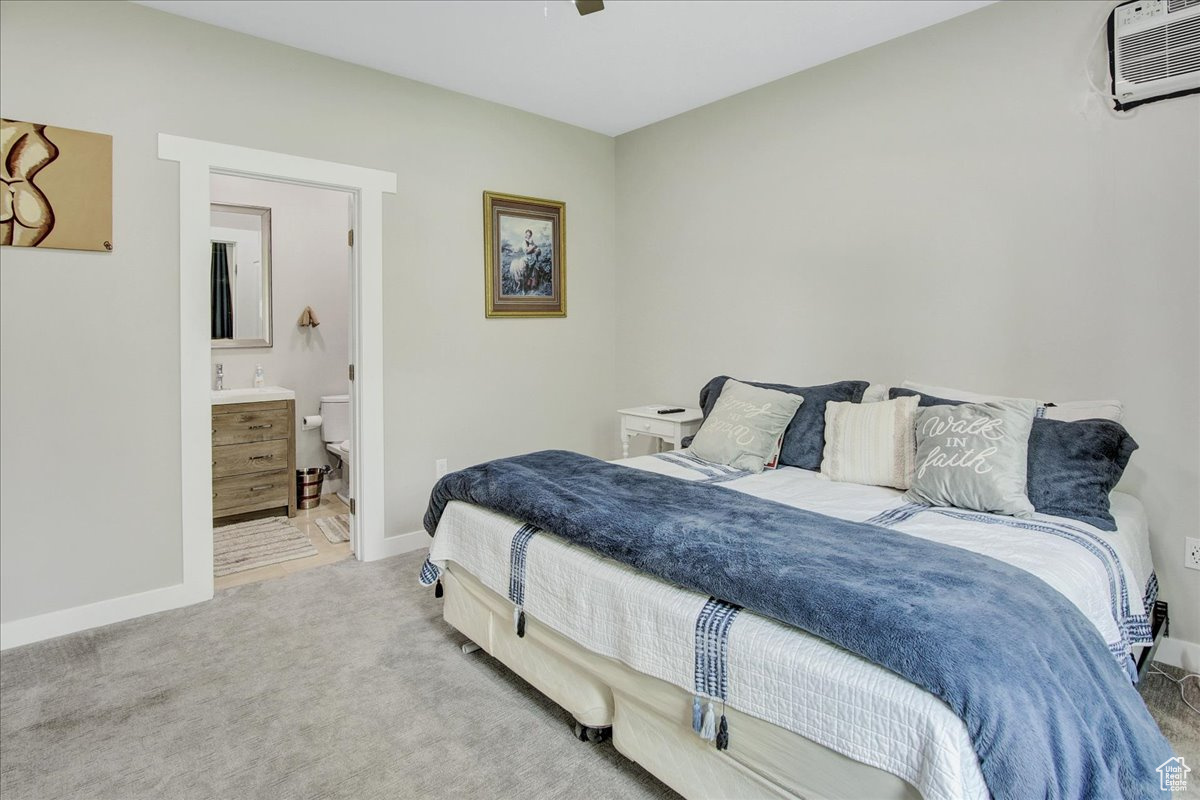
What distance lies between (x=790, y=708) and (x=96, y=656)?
2.64 m

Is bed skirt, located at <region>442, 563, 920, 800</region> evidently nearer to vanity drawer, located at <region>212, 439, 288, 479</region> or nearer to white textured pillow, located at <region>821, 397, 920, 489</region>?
white textured pillow, located at <region>821, 397, 920, 489</region>

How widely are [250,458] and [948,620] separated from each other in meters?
4.14

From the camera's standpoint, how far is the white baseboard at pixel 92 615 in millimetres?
2549

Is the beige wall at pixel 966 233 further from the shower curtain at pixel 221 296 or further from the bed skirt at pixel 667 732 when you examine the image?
the shower curtain at pixel 221 296

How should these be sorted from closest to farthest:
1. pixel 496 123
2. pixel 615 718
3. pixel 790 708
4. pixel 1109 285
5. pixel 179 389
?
1. pixel 790 708
2. pixel 615 718
3. pixel 1109 285
4. pixel 179 389
5. pixel 496 123

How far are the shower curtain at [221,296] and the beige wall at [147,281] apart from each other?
1.75m

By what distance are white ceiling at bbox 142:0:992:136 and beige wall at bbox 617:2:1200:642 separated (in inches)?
11.0

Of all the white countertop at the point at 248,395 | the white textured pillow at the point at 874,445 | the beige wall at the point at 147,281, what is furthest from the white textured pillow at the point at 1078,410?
the white countertop at the point at 248,395

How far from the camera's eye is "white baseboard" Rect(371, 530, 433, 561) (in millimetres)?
3605

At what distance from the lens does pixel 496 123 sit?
3.93 m

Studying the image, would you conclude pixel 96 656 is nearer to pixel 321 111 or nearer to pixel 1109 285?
pixel 321 111

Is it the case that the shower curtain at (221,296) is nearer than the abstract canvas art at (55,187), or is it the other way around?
the abstract canvas art at (55,187)

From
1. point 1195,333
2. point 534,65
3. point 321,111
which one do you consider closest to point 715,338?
point 534,65

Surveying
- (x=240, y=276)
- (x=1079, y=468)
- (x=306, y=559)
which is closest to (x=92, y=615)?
(x=306, y=559)
